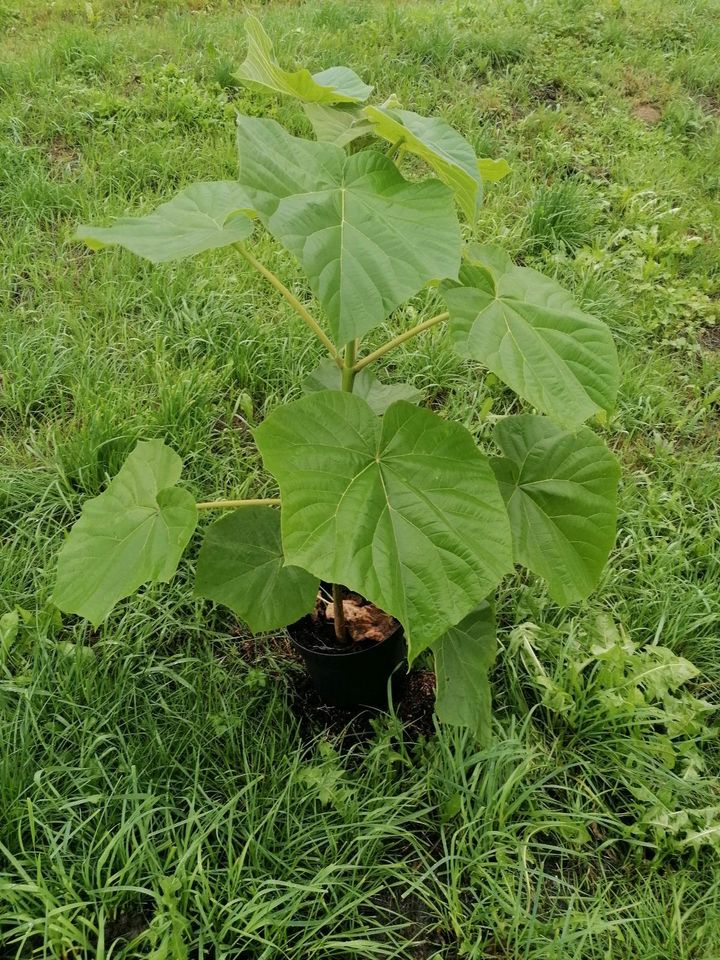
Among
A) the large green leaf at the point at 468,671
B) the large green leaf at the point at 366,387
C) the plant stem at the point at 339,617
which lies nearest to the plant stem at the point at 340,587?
the plant stem at the point at 339,617

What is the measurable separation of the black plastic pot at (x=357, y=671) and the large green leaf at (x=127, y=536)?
46cm

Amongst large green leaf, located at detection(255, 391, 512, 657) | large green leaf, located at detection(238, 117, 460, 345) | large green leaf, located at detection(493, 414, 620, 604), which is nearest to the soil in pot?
large green leaf, located at detection(493, 414, 620, 604)

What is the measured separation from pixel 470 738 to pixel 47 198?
8.72 feet

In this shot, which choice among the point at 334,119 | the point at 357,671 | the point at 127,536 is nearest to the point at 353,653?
the point at 357,671

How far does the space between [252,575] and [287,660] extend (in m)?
0.46

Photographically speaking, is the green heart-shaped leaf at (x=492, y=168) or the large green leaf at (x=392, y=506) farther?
the green heart-shaped leaf at (x=492, y=168)

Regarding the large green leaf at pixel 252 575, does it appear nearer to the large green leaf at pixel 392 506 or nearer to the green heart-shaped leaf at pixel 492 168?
the large green leaf at pixel 392 506

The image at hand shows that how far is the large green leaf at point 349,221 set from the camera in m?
0.97

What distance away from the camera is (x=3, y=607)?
1897mm

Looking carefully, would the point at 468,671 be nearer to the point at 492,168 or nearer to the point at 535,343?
the point at 535,343

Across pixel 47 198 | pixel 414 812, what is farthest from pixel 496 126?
pixel 414 812

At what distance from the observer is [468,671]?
154cm

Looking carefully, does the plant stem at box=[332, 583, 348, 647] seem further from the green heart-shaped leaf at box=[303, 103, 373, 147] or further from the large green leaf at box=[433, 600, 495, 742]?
the green heart-shaped leaf at box=[303, 103, 373, 147]

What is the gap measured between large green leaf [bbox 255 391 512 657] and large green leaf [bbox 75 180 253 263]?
261mm
